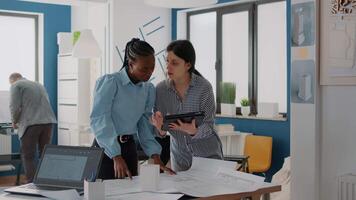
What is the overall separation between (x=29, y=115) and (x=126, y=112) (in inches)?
141

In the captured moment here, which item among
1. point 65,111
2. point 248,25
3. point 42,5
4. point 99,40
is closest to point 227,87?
point 248,25

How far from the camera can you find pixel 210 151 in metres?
2.52

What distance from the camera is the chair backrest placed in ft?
18.3

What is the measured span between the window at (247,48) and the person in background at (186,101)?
11.6 ft

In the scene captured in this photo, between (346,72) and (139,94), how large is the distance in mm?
1108

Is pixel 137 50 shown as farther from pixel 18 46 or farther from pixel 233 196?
pixel 18 46

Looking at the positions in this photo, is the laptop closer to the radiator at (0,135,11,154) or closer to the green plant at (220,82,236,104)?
the green plant at (220,82,236,104)

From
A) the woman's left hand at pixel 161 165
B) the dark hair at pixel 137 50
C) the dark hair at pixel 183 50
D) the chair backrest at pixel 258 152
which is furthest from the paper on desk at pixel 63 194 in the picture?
the chair backrest at pixel 258 152

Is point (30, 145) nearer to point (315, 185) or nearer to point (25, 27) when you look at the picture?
point (25, 27)

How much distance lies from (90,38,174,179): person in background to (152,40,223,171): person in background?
0.09m

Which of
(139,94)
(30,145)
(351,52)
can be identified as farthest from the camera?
(30,145)

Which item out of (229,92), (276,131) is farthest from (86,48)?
(276,131)

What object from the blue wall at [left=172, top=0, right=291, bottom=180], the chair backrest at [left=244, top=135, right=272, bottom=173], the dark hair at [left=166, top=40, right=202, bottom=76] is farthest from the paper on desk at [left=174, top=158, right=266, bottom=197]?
the blue wall at [left=172, top=0, right=291, bottom=180]

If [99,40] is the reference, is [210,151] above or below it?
below
